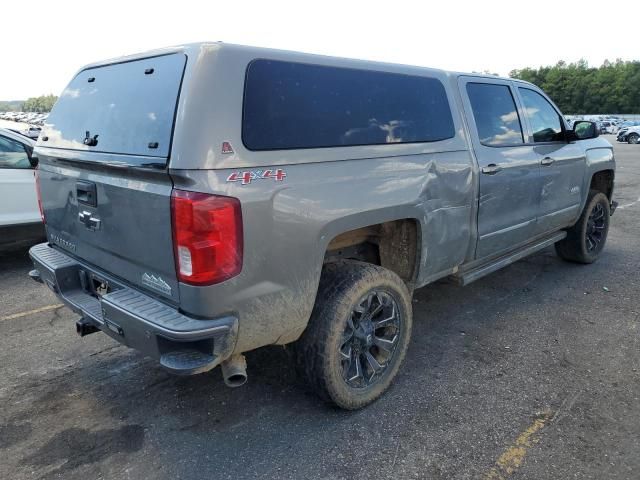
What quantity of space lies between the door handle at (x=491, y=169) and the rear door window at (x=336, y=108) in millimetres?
442

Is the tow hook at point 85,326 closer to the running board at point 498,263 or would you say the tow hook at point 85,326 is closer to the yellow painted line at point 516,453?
the yellow painted line at point 516,453

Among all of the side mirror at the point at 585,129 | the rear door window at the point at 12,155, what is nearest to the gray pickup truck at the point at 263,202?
the side mirror at the point at 585,129

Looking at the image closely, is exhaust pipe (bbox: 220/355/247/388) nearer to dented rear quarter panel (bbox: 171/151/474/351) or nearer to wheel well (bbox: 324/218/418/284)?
dented rear quarter panel (bbox: 171/151/474/351)

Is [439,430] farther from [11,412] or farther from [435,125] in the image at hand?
[11,412]

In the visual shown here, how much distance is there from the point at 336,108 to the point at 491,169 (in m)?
1.62

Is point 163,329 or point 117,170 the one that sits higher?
point 117,170

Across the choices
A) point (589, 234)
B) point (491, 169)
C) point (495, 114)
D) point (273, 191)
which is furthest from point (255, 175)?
point (589, 234)

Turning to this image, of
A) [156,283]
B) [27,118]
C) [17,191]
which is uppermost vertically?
[156,283]

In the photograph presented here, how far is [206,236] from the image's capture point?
2209 millimetres

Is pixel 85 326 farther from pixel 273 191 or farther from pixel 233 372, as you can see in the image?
pixel 273 191

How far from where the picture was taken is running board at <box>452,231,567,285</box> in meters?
3.95

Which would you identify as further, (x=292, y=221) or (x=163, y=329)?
(x=292, y=221)

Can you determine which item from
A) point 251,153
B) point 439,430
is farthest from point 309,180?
point 439,430

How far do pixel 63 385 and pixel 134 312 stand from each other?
134 centimetres
